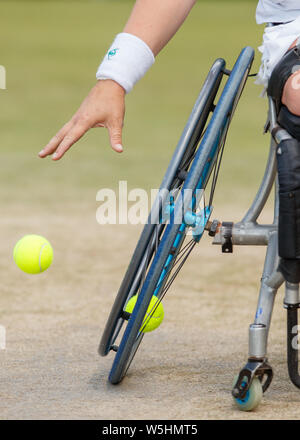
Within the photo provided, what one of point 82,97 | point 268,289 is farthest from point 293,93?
point 82,97

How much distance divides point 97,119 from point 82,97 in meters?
8.79

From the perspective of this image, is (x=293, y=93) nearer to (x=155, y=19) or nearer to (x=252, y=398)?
(x=155, y=19)

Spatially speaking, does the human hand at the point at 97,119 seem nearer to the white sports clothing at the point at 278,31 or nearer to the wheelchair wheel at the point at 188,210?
the wheelchair wheel at the point at 188,210

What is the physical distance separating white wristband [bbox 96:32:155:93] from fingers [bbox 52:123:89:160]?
18cm

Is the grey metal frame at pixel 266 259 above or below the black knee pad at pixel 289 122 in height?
below

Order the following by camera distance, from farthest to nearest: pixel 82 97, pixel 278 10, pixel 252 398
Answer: pixel 82 97 → pixel 278 10 → pixel 252 398

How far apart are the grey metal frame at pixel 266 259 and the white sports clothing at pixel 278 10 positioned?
0.79 feet

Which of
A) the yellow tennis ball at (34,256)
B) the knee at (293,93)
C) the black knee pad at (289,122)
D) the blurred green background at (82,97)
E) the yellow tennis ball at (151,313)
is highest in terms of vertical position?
the blurred green background at (82,97)

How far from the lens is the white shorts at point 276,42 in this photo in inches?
91.6

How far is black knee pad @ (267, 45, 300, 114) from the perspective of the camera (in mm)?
2244

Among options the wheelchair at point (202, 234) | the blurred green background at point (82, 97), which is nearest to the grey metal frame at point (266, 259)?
the wheelchair at point (202, 234)

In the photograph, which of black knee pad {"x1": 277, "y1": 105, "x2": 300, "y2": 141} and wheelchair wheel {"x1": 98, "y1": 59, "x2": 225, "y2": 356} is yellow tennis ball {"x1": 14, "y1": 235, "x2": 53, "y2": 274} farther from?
black knee pad {"x1": 277, "y1": 105, "x2": 300, "y2": 141}

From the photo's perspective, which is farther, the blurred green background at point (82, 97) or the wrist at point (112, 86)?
the blurred green background at point (82, 97)

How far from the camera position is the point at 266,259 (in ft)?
7.88
